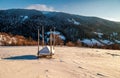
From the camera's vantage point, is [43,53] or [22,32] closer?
[43,53]

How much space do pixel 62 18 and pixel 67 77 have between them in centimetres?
14209

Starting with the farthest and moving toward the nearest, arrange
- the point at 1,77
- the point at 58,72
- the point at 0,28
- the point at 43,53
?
the point at 0,28 < the point at 43,53 < the point at 58,72 < the point at 1,77

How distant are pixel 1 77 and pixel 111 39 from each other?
12157cm

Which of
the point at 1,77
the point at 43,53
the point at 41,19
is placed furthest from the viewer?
the point at 41,19

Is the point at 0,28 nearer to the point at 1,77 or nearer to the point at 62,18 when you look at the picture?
the point at 62,18

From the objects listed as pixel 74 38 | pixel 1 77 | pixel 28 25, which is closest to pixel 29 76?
pixel 1 77

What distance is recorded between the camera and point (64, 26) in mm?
129500

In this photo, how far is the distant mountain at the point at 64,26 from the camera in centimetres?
11569

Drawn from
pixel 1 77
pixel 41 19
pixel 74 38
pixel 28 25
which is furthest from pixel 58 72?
pixel 41 19

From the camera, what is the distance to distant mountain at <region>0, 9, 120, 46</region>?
116 m

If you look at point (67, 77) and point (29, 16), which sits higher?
point (29, 16)

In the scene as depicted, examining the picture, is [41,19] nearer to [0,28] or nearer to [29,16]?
[29,16]

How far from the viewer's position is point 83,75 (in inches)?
387

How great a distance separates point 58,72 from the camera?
10.3 meters
